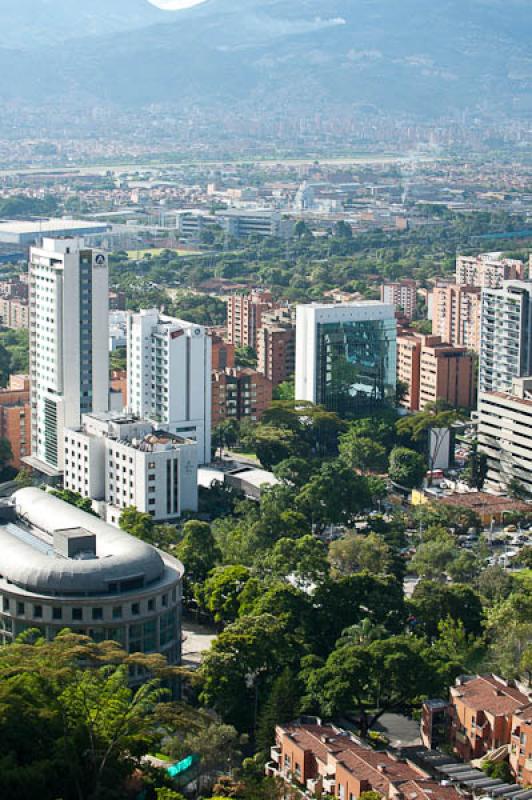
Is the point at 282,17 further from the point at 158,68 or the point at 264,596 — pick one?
the point at 264,596

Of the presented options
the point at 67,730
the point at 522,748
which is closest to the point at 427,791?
the point at 522,748

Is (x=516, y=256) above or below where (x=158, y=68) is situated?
below

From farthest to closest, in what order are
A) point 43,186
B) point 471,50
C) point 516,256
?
point 471,50 < point 43,186 < point 516,256

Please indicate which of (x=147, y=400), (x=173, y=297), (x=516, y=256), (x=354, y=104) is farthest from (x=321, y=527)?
(x=354, y=104)

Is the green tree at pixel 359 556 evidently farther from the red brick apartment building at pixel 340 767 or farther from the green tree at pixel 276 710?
the red brick apartment building at pixel 340 767

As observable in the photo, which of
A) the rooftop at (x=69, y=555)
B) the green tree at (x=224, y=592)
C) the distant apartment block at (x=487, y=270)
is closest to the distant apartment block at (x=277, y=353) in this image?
the distant apartment block at (x=487, y=270)
